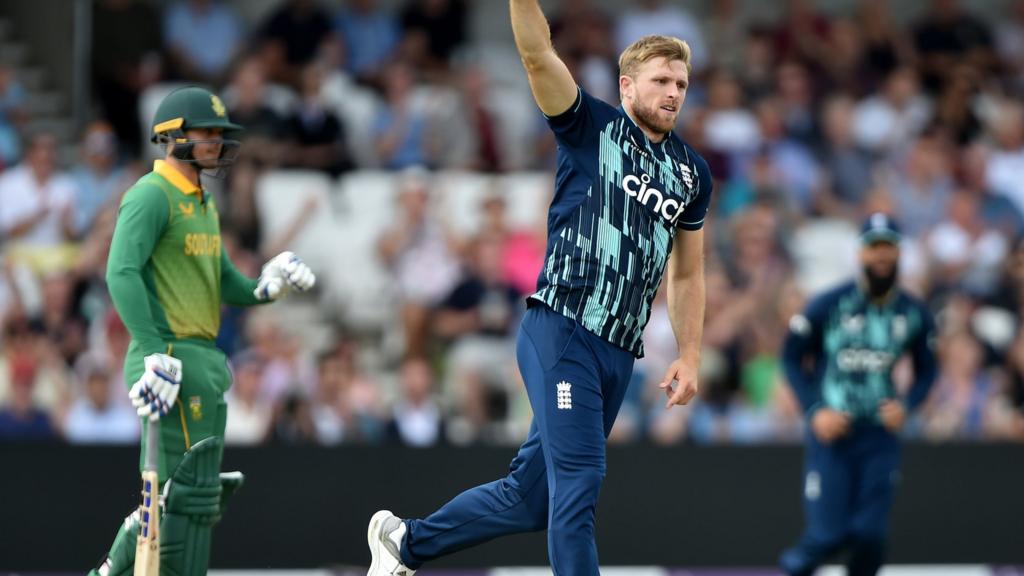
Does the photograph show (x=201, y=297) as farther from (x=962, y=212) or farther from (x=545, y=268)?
(x=962, y=212)

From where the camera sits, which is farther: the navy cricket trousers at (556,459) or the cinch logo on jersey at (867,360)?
the cinch logo on jersey at (867,360)

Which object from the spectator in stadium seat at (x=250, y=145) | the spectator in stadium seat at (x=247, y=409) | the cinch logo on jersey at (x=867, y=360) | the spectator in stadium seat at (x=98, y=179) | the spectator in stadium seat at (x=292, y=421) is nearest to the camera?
the cinch logo on jersey at (x=867, y=360)

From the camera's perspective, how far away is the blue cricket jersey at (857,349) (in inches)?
317

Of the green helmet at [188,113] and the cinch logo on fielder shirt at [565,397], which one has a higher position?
the green helmet at [188,113]

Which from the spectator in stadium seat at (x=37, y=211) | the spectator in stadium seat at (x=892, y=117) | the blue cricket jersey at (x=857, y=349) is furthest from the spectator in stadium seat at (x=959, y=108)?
the spectator in stadium seat at (x=37, y=211)

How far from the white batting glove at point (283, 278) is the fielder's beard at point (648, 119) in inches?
59.4

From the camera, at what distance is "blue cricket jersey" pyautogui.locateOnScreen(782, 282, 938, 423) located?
26.4 ft

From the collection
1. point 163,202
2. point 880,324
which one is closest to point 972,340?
point 880,324

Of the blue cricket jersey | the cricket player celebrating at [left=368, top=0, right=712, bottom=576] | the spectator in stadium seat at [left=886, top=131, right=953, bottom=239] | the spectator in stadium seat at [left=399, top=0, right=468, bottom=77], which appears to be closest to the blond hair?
the cricket player celebrating at [left=368, top=0, right=712, bottom=576]

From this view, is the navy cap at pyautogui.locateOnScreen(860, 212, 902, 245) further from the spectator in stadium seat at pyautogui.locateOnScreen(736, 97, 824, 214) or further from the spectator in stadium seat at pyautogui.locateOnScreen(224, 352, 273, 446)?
the spectator in stadium seat at pyautogui.locateOnScreen(736, 97, 824, 214)

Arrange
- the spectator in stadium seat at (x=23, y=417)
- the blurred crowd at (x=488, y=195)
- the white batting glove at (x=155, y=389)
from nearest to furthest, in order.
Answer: the white batting glove at (x=155, y=389) → the spectator in stadium seat at (x=23, y=417) → the blurred crowd at (x=488, y=195)

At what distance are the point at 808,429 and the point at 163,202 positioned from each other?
12.7 feet

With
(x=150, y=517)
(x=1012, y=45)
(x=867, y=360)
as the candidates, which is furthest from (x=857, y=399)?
(x=1012, y=45)

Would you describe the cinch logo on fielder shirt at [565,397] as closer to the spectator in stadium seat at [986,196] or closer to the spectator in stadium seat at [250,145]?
the spectator in stadium seat at [250,145]
